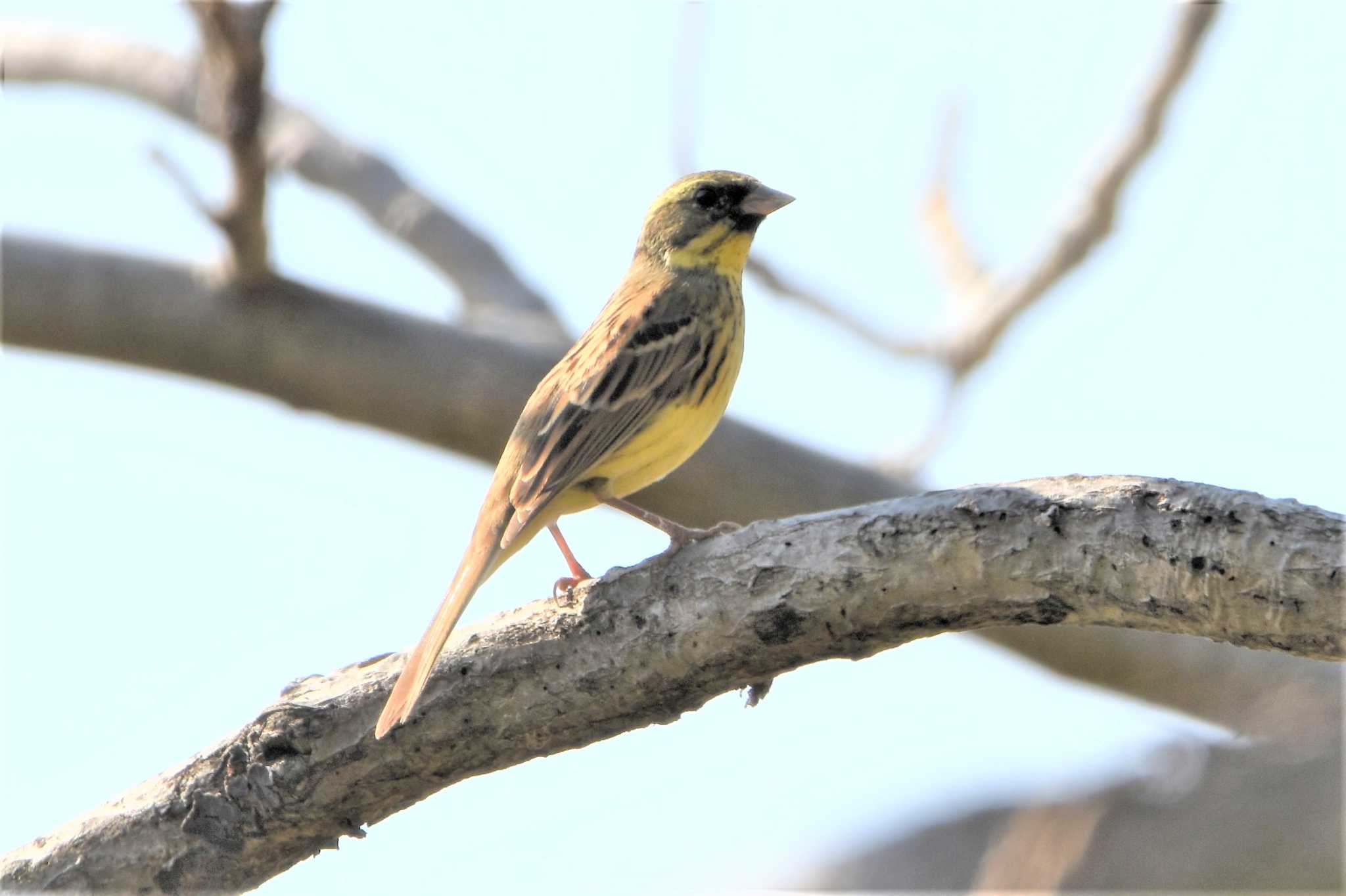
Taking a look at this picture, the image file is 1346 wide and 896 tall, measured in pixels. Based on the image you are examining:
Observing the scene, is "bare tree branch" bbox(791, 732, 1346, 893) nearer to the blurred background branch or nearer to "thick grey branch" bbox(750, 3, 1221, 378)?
the blurred background branch

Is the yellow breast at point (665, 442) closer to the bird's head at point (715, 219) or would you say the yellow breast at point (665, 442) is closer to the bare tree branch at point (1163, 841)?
the bird's head at point (715, 219)

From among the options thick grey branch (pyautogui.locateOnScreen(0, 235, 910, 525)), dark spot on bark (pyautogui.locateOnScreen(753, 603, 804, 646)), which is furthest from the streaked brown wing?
thick grey branch (pyautogui.locateOnScreen(0, 235, 910, 525))

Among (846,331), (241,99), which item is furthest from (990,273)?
(241,99)

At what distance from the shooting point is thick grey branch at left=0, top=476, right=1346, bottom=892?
384 centimetres

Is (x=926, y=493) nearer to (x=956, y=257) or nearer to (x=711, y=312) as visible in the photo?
(x=711, y=312)

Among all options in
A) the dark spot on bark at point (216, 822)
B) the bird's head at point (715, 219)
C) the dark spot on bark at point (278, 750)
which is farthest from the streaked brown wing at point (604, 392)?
the dark spot on bark at point (216, 822)

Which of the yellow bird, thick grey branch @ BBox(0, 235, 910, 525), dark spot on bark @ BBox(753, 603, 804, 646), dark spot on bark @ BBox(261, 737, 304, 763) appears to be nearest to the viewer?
dark spot on bark @ BBox(753, 603, 804, 646)

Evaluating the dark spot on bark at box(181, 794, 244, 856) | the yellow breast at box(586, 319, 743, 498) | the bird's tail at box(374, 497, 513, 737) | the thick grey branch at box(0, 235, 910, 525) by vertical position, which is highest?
the thick grey branch at box(0, 235, 910, 525)

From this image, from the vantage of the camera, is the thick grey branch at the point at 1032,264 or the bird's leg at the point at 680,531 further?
the thick grey branch at the point at 1032,264

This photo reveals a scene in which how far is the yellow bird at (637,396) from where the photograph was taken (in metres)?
5.71

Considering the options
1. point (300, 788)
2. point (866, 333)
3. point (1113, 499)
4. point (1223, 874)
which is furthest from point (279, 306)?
point (1223, 874)

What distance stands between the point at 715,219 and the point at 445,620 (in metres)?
2.99

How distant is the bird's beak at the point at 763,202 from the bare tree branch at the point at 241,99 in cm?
244

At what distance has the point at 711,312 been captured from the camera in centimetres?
664
